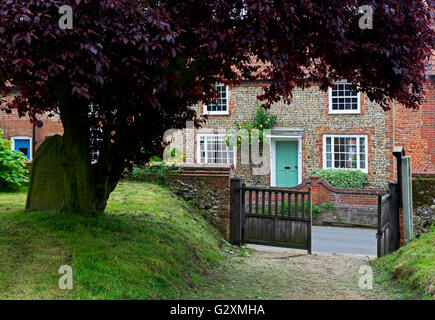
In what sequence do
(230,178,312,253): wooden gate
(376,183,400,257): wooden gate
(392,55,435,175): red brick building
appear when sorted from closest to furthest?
1. (376,183,400,257): wooden gate
2. (230,178,312,253): wooden gate
3. (392,55,435,175): red brick building

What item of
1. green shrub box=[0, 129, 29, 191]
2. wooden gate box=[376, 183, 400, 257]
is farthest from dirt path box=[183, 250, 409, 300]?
green shrub box=[0, 129, 29, 191]

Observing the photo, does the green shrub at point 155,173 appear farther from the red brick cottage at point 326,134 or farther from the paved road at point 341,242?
the red brick cottage at point 326,134

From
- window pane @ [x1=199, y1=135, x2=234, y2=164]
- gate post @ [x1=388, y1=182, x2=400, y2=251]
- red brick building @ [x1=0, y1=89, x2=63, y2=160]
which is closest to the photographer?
gate post @ [x1=388, y1=182, x2=400, y2=251]

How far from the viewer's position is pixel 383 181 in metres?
20.9

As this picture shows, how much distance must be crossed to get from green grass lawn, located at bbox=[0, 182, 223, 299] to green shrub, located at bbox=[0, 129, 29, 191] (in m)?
2.39

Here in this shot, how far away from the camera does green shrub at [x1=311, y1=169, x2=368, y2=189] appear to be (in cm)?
2062

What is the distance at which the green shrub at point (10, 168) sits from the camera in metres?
11.5

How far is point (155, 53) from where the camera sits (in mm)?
4891

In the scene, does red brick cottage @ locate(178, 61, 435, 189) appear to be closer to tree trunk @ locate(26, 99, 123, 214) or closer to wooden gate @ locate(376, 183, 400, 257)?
wooden gate @ locate(376, 183, 400, 257)

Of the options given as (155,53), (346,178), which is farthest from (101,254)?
(346,178)

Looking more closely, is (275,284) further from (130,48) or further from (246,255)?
(130,48)

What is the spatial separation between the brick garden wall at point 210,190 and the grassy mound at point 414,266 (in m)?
4.05
